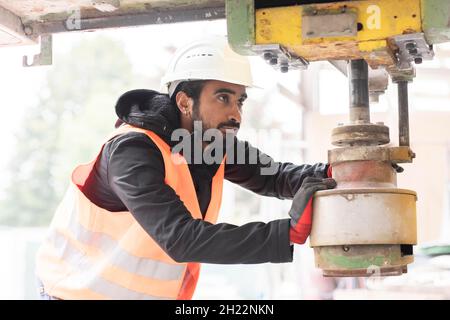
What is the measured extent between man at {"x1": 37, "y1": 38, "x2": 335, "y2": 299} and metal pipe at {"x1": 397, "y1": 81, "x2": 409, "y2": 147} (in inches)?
12.1

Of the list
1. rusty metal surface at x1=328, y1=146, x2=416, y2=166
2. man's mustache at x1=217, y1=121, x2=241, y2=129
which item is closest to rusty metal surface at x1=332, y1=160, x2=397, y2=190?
rusty metal surface at x1=328, y1=146, x2=416, y2=166

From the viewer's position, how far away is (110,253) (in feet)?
8.65

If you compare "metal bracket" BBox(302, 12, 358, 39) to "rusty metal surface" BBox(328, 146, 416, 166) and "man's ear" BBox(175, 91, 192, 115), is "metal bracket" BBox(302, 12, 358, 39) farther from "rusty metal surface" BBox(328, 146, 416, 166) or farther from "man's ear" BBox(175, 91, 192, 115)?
"man's ear" BBox(175, 91, 192, 115)

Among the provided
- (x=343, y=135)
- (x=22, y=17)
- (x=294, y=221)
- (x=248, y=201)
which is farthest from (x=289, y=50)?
(x=248, y=201)

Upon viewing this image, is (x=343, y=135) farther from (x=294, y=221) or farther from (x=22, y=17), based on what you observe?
(x=22, y=17)

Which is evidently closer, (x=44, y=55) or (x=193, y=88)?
(x=44, y=55)

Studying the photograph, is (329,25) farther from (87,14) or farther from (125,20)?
(87,14)

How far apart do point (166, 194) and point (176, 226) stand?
139mm

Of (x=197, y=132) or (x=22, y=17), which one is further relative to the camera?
(x=197, y=132)

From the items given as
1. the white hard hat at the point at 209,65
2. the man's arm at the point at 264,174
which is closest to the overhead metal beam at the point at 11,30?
the white hard hat at the point at 209,65

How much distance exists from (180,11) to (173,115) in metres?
0.53

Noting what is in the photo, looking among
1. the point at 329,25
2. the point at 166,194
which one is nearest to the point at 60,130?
the point at 166,194

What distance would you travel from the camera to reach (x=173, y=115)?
9.27 ft

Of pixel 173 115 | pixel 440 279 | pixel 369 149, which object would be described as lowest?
pixel 440 279
